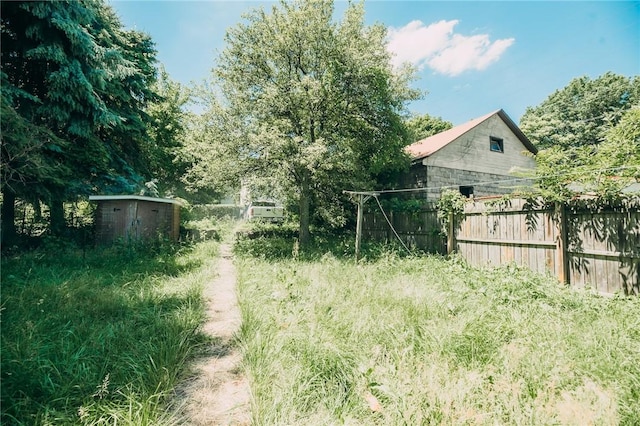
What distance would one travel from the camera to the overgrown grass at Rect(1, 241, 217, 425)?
2.10m

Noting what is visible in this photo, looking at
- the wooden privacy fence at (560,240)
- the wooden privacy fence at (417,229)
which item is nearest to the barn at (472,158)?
the wooden privacy fence at (417,229)

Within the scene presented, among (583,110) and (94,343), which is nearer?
(94,343)

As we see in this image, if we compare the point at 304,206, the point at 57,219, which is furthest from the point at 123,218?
the point at 304,206

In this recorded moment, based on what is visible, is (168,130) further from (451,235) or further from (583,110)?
(583,110)

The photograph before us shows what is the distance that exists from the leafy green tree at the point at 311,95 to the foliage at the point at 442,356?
6.42 metres

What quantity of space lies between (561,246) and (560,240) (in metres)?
0.11

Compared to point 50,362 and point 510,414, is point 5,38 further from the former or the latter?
point 510,414

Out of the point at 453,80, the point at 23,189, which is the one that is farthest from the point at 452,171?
the point at 23,189

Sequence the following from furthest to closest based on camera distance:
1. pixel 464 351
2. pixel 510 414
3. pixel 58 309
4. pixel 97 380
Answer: pixel 58 309 < pixel 464 351 < pixel 97 380 < pixel 510 414

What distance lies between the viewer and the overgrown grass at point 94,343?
210 cm

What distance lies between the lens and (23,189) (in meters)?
7.34

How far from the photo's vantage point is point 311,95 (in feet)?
33.0

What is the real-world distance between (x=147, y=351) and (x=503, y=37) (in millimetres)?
9119

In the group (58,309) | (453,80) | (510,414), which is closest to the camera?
(510,414)
